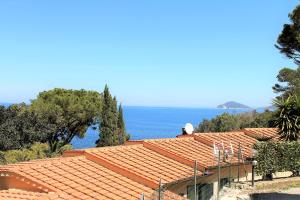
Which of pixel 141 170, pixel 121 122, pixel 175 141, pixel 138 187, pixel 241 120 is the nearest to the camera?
pixel 138 187

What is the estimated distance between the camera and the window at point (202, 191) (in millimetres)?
21016

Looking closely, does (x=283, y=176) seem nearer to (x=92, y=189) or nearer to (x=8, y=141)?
(x=92, y=189)

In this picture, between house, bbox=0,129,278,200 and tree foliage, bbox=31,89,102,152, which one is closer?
house, bbox=0,129,278,200

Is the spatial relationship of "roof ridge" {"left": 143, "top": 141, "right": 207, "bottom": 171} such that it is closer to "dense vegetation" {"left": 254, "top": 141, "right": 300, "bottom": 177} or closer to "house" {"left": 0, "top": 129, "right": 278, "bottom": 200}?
"house" {"left": 0, "top": 129, "right": 278, "bottom": 200}

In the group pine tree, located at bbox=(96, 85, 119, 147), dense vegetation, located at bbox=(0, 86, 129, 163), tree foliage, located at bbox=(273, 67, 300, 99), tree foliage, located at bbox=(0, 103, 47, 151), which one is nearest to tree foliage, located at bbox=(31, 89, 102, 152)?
dense vegetation, located at bbox=(0, 86, 129, 163)

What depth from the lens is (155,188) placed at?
18062mm

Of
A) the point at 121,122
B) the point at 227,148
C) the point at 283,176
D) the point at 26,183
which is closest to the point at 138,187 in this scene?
the point at 26,183

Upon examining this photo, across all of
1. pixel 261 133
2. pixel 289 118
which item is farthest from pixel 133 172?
pixel 261 133

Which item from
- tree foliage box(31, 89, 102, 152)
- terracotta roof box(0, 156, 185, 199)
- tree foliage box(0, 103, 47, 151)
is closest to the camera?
terracotta roof box(0, 156, 185, 199)

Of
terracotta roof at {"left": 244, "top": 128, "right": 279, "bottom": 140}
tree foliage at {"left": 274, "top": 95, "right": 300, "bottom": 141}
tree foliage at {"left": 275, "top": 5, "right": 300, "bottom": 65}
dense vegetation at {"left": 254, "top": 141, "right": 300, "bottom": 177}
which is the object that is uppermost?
tree foliage at {"left": 275, "top": 5, "right": 300, "bottom": 65}

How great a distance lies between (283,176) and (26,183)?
55.5 feet

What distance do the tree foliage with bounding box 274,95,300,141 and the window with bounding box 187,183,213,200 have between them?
7.11m

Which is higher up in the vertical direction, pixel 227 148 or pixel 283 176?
pixel 227 148

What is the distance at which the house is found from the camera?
16.1m
